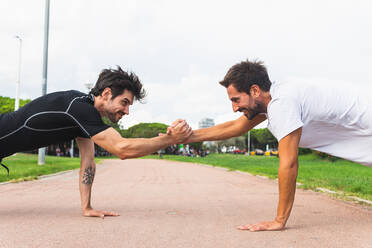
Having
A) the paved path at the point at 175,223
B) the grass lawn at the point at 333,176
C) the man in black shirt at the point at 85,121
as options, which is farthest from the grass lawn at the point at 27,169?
the grass lawn at the point at 333,176

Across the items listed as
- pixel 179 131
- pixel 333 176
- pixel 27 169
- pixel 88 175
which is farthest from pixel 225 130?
pixel 27 169

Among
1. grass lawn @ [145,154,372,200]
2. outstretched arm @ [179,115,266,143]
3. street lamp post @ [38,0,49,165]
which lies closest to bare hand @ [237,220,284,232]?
outstretched arm @ [179,115,266,143]

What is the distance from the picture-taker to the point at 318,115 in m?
3.94

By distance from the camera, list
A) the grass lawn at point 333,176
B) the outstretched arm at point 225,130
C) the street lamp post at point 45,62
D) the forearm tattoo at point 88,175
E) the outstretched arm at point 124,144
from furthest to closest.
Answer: the street lamp post at point 45,62
the grass lawn at point 333,176
the outstretched arm at point 225,130
the forearm tattoo at point 88,175
the outstretched arm at point 124,144

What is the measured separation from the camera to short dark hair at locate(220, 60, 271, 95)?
3.97 m

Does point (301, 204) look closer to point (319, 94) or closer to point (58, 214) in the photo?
point (319, 94)

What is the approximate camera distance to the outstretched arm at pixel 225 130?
4904mm

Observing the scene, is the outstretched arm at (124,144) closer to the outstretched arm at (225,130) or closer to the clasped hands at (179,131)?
the clasped hands at (179,131)

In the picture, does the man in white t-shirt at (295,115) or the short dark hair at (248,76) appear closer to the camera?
the man in white t-shirt at (295,115)

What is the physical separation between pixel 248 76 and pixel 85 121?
172cm

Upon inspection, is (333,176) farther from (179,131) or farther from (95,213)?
(95,213)

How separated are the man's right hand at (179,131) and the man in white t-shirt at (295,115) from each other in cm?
76

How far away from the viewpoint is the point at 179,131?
4.55 meters

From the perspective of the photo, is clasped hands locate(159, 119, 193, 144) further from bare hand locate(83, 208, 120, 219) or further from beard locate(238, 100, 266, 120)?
bare hand locate(83, 208, 120, 219)
